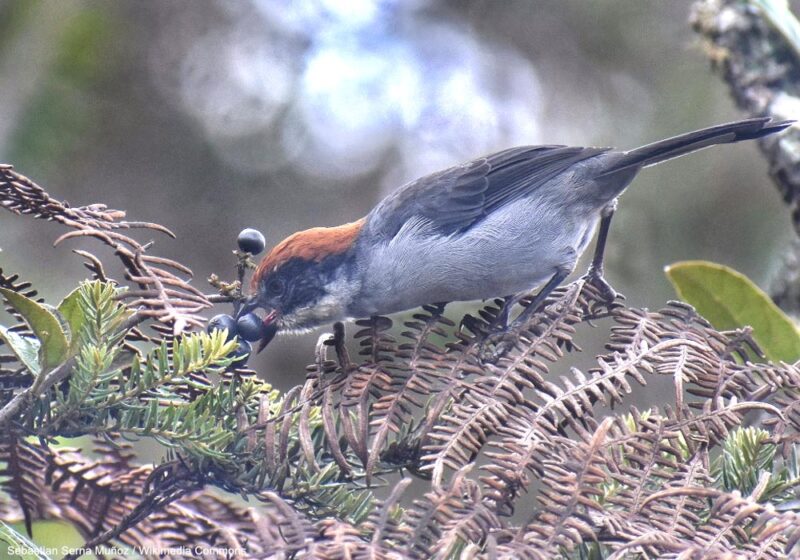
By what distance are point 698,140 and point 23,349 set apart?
2694 mm

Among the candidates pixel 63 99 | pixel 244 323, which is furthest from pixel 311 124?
pixel 244 323

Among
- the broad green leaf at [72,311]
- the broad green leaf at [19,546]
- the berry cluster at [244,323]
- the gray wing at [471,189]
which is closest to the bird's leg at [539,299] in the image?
the gray wing at [471,189]

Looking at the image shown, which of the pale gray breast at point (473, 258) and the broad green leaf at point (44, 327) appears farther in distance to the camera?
the pale gray breast at point (473, 258)

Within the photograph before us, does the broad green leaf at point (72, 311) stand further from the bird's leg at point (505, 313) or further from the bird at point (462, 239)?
the bird at point (462, 239)

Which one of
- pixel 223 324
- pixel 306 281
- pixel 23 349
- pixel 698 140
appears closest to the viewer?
pixel 23 349

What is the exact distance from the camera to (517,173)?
3963 millimetres

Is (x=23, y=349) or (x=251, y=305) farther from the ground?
(x=251, y=305)

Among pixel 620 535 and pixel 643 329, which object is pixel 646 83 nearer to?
pixel 643 329

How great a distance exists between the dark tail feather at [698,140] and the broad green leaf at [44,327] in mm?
2535

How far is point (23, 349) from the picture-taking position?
1850 millimetres

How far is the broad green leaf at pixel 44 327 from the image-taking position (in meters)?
1.70

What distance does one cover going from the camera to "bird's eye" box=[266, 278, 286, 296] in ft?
11.2

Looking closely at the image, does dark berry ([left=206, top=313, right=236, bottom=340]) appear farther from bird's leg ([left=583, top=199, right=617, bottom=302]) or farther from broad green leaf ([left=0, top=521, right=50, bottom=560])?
bird's leg ([left=583, top=199, right=617, bottom=302])

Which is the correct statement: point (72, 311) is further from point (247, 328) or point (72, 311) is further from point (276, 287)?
point (276, 287)
